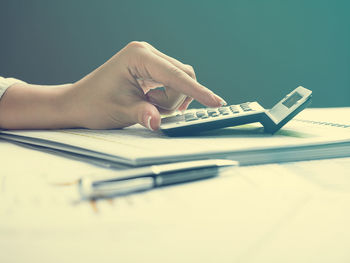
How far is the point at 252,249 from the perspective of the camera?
0.16 m

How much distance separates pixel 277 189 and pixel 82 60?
4.99 ft

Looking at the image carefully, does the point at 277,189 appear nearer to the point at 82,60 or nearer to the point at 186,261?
the point at 186,261

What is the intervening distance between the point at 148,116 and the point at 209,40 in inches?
53.4

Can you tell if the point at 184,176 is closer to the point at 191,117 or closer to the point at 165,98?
the point at 191,117

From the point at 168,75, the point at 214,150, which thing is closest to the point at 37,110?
the point at 168,75

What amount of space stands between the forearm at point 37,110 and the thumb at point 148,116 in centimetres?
12

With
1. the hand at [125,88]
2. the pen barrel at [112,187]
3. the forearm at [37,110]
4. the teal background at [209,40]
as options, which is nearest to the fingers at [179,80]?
the hand at [125,88]

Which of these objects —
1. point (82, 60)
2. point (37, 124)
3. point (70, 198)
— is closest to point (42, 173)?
point (70, 198)

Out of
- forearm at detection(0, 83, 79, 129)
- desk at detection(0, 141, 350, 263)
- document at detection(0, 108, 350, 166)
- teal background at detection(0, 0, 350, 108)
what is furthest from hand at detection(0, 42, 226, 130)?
teal background at detection(0, 0, 350, 108)

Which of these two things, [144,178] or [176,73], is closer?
[144,178]

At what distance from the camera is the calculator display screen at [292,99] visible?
448mm

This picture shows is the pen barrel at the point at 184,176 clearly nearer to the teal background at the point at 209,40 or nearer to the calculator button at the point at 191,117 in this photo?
the calculator button at the point at 191,117

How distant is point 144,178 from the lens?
0.74 feet

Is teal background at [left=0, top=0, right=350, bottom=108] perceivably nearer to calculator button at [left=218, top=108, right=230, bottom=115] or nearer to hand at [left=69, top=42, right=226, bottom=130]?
hand at [left=69, top=42, right=226, bottom=130]
